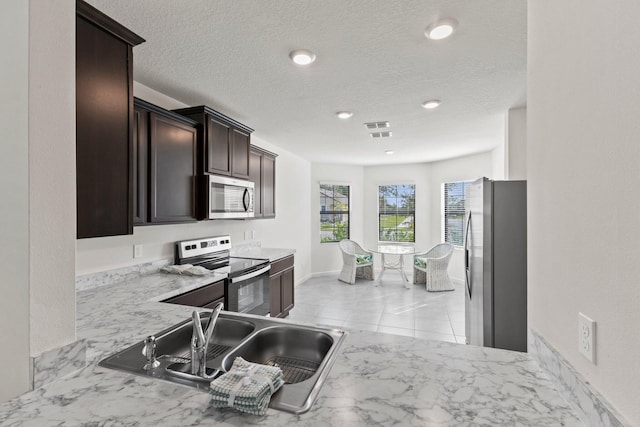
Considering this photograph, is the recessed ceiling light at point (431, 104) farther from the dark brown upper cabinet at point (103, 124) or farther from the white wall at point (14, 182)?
the white wall at point (14, 182)

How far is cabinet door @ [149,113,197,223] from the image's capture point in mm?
2361

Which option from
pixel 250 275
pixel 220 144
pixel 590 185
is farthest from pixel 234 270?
pixel 590 185

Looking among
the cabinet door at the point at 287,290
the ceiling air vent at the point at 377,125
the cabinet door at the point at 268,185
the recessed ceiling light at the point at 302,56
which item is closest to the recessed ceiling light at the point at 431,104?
the ceiling air vent at the point at 377,125

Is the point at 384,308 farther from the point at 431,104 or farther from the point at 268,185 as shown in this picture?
the point at 431,104

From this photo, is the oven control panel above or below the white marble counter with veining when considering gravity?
above

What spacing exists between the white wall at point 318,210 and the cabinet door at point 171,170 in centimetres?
397

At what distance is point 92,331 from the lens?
1317mm

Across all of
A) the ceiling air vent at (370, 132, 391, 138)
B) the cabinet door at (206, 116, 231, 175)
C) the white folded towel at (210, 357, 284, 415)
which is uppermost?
the ceiling air vent at (370, 132, 391, 138)

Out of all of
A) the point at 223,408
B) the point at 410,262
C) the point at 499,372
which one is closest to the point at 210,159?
the point at 223,408

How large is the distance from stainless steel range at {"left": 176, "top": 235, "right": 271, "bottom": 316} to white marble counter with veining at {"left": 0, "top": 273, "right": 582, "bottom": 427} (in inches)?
58.1

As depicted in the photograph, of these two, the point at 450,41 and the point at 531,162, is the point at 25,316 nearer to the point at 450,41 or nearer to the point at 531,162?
the point at 531,162

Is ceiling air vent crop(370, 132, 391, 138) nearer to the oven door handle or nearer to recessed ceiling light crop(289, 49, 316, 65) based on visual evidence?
recessed ceiling light crop(289, 49, 316, 65)

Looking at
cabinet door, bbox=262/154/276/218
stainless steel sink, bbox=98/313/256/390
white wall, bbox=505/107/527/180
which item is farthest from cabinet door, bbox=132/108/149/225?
white wall, bbox=505/107/527/180

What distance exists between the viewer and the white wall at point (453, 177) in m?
5.49
